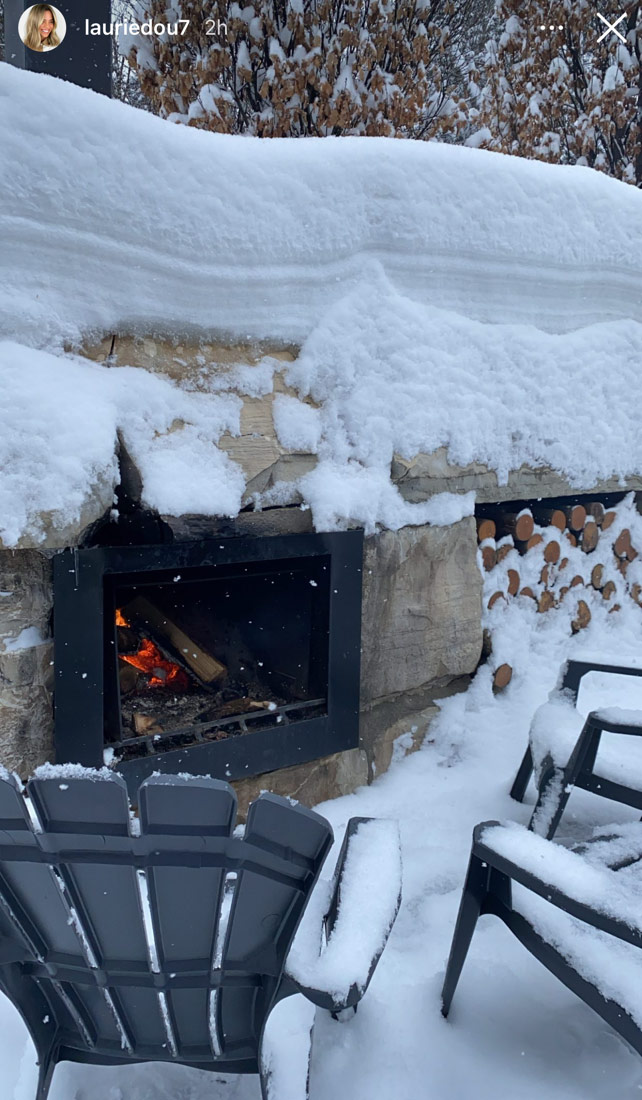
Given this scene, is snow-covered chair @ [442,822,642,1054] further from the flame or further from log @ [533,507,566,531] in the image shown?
log @ [533,507,566,531]

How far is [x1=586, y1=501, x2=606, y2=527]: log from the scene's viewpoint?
3.18 meters

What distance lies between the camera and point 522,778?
2.38 metres

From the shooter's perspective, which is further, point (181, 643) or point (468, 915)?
point (181, 643)

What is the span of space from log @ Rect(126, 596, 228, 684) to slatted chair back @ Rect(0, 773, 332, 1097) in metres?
1.15

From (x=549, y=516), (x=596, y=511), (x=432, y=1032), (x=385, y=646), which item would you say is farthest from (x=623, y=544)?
(x=432, y=1032)

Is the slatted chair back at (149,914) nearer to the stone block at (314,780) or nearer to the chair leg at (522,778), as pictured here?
the stone block at (314,780)

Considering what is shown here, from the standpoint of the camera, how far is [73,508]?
166 centimetres

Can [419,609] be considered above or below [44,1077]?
above

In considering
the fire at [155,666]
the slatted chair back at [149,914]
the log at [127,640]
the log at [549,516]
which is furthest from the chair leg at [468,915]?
the log at [549,516]

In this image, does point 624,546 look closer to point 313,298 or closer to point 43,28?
point 313,298

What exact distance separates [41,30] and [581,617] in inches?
110

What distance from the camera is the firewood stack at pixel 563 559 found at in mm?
2799

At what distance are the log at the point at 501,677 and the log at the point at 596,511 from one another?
82cm

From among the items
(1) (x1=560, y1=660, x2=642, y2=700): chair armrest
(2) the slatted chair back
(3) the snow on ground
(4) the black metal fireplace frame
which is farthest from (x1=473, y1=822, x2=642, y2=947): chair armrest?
(1) (x1=560, y1=660, x2=642, y2=700): chair armrest
